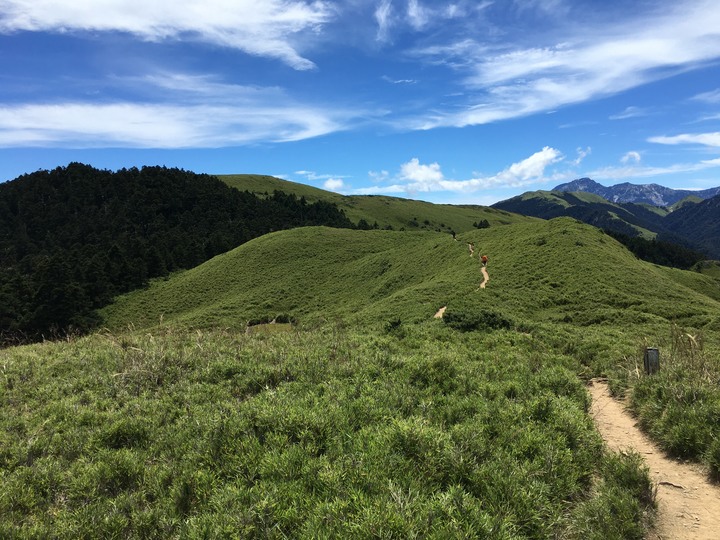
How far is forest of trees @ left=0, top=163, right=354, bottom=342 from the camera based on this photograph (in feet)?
279

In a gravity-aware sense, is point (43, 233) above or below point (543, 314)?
above

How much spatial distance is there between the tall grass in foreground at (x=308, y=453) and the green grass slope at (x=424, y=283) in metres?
15.7

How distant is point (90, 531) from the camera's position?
17.9ft

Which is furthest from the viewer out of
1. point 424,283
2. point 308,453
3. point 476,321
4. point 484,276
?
point 424,283

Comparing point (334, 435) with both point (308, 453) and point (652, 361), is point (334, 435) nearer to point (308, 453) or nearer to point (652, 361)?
point (308, 453)

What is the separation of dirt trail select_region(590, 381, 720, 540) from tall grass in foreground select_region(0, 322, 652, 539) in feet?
1.31

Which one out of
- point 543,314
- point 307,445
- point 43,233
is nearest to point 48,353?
point 307,445

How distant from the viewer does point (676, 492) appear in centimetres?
620

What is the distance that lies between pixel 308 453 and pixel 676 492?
6021 millimetres

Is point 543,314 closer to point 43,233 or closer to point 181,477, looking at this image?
point 181,477

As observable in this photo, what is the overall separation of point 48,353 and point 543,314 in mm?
28035

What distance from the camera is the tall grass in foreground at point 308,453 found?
5.29 m

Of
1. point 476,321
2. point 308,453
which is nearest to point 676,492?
point 308,453

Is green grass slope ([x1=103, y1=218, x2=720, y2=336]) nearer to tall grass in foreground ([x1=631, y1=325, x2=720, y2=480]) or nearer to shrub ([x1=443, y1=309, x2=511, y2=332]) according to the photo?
shrub ([x1=443, y1=309, x2=511, y2=332])
